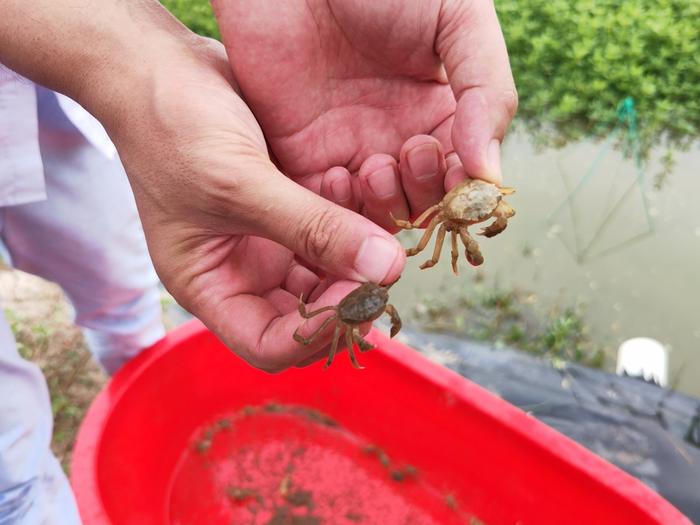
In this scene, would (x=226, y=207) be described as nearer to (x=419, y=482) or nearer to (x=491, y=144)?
(x=491, y=144)

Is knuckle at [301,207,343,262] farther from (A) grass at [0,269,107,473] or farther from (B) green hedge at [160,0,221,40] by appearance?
(B) green hedge at [160,0,221,40]

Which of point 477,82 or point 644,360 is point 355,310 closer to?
point 477,82

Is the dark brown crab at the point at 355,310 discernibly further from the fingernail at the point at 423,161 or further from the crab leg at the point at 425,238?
the fingernail at the point at 423,161

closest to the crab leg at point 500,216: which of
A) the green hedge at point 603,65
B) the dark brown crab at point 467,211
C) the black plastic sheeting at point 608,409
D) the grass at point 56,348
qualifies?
the dark brown crab at point 467,211

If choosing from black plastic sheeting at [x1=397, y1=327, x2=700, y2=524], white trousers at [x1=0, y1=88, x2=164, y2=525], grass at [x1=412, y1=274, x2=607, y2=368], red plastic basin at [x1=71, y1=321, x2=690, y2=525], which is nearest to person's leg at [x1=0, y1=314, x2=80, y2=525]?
white trousers at [x1=0, y1=88, x2=164, y2=525]

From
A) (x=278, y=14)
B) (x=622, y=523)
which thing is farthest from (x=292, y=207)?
(x=622, y=523)

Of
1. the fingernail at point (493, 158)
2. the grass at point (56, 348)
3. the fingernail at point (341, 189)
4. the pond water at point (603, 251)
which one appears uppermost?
the fingernail at point (493, 158)

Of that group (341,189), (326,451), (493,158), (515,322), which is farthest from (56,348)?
(493,158)
